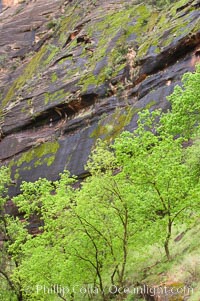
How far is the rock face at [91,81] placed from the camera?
36875 millimetres

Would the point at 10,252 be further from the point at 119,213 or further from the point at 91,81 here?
the point at 91,81

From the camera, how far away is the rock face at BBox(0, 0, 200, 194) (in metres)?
36.9

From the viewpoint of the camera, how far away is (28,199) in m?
24.3

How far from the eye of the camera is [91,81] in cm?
4256

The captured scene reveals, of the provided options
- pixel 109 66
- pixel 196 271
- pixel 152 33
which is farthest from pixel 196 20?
pixel 196 271

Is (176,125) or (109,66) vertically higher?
(109,66)

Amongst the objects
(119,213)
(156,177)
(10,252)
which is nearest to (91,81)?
(10,252)

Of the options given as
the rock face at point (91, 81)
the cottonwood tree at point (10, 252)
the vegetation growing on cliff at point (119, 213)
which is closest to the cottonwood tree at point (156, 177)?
the vegetation growing on cliff at point (119, 213)

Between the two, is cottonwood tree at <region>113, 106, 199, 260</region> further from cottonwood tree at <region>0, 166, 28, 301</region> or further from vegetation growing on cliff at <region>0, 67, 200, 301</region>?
cottonwood tree at <region>0, 166, 28, 301</region>

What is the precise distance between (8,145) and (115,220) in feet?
106

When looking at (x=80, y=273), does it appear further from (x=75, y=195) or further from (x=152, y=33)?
(x=152, y=33)

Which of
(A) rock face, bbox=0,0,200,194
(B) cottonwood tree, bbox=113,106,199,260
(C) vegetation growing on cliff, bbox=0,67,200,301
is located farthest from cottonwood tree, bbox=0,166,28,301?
(A) rock face, bbox=0,0,200,194

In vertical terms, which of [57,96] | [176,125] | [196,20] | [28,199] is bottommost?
[28,199]

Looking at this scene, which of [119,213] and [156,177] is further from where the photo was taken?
[119,213]
